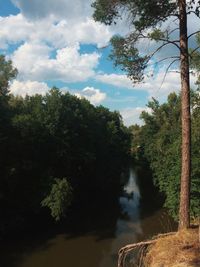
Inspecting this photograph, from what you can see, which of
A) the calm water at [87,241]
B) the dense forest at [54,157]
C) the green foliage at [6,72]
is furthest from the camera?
the green foliage at [6,72]

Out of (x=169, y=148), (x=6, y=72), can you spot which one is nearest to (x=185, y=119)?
(x=169, y=148)

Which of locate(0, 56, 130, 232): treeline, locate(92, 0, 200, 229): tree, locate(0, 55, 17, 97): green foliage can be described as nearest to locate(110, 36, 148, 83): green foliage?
locate(92, 0, 200, 229): tree

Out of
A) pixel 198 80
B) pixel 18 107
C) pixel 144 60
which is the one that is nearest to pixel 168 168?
pixel 198 80

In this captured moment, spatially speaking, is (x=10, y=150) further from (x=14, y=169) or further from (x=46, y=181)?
(x=46, y=181)

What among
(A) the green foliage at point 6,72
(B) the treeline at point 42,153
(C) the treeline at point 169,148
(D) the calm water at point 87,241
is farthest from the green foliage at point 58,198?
(A) the green foliage at point 6,72

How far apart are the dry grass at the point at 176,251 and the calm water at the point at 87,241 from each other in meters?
8.56

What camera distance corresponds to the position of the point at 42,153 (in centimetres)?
3338

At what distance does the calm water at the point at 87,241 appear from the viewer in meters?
24.3

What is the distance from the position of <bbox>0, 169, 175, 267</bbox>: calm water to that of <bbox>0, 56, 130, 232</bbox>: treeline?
6.92 feet

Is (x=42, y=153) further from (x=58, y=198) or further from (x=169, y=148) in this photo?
(x=169, y=148)

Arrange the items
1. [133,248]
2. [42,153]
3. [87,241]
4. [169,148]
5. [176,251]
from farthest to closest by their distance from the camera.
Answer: [42,153] → [169,148] → [87,241] → [133,248] → [176,251]

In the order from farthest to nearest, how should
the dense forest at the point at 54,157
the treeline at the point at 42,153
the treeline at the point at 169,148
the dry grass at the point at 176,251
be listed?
1. the treeline at the point at 42,153
2. the dense forest at the point at 54,157
3. the treeline at the point at 169,148
4. the dry grass at the point at 176,251

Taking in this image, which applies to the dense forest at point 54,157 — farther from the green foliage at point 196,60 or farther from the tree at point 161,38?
the tree at point 161,38

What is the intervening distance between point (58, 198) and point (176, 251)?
19352 mm
